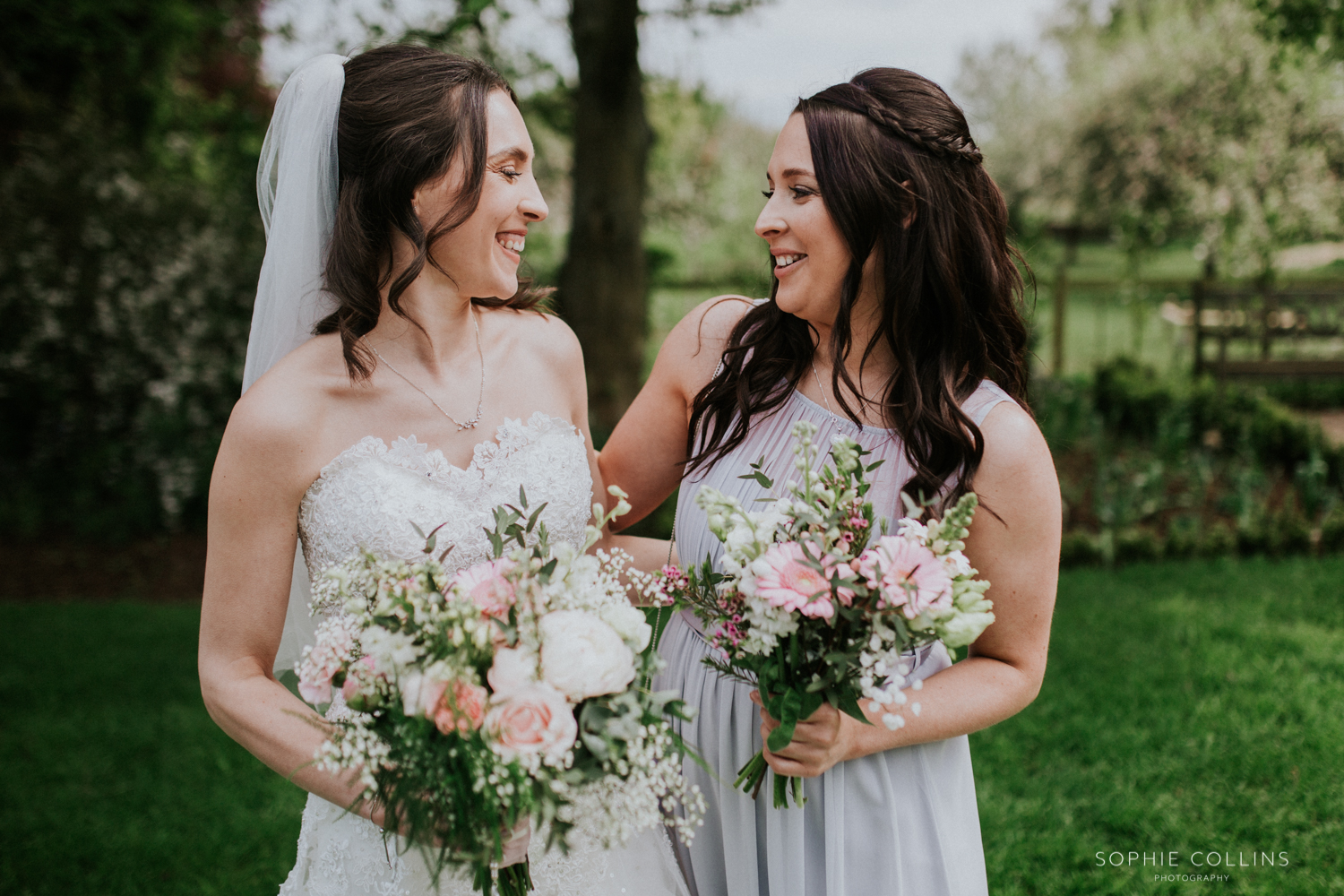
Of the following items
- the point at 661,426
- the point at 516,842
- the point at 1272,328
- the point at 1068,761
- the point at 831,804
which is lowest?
the point at 1068,761

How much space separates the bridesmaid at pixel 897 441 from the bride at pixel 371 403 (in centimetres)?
32

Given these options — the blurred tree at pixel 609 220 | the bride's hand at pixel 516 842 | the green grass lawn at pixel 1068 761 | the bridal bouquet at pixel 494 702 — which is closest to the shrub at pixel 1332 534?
the green grass lawn at pixel 1068 761

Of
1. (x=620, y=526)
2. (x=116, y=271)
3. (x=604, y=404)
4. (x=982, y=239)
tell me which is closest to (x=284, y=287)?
(x=620, y=526)

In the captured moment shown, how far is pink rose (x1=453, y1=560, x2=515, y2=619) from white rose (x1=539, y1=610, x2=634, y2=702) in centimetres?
7

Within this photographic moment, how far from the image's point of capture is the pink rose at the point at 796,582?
4.88 feet

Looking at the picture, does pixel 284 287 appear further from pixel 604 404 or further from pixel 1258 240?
pixel 1258 240

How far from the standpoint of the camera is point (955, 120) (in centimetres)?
217

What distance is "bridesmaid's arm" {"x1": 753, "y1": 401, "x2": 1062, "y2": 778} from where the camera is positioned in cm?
201

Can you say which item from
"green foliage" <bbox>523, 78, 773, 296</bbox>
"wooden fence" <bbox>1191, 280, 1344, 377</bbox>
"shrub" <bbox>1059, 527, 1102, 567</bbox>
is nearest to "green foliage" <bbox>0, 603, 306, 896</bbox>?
"green foliage" <bbox>523, 78, 773, 296</bbox>

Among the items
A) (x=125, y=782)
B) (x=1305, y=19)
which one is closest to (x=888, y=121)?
(x=125, y=782)

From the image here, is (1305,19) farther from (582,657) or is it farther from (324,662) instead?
(324,662)

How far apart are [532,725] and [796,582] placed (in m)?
0.47

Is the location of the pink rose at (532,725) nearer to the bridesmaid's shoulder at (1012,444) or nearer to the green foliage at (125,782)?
the bridesmaid's shoulder at (1012,444)

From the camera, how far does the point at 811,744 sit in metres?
1.80
